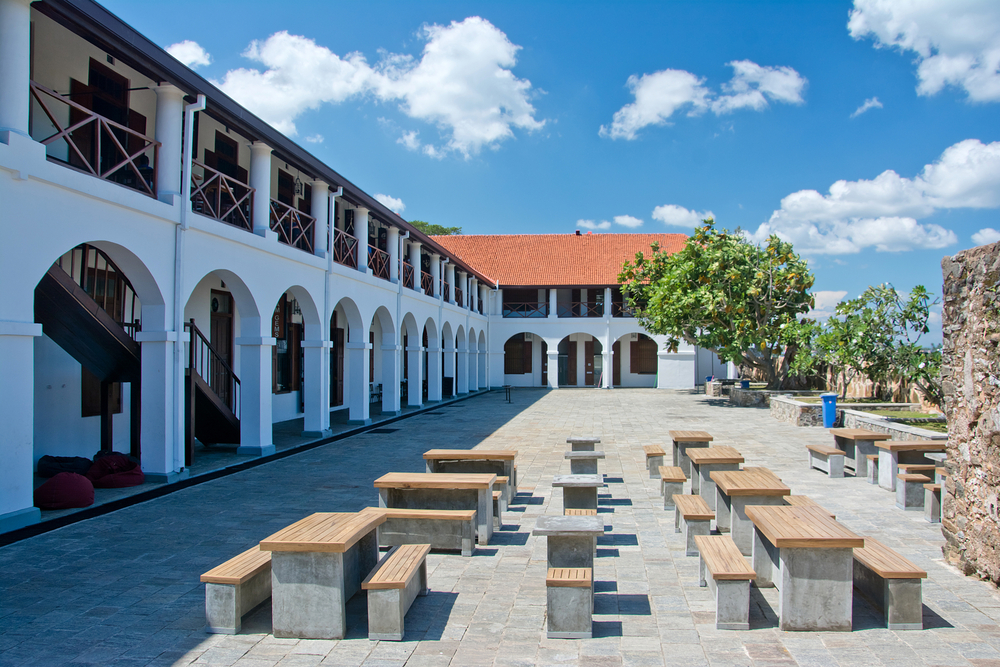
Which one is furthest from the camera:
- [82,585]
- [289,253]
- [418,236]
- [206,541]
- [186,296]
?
[418,236]

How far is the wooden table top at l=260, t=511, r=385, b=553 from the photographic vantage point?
3.67 m

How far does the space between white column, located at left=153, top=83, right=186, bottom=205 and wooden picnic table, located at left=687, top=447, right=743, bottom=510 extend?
6798 millimetres

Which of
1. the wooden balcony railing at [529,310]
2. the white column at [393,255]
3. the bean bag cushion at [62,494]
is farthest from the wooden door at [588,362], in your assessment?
the bean bag cushion at [62,494]

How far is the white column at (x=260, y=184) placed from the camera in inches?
409

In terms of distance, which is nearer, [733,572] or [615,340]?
[733,572]

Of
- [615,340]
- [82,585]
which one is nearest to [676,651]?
[82,585]

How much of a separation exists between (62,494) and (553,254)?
29315 millimetres

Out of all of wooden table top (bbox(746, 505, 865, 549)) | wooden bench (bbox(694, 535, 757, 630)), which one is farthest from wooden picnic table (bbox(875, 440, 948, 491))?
wooden bench (bbox(694, 535, 757, 630))

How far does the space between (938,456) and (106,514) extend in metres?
8.63

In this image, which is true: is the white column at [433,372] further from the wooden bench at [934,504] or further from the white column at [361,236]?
the wooden bench at [934,504]

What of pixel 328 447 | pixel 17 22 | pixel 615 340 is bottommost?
pixel 328 447

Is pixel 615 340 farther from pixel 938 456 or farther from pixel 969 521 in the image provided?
pixel 969 521

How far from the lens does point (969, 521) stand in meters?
4.69

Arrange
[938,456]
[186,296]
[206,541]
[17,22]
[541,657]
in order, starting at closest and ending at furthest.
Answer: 1. [541,657]
2. [206,541]
3. [17,22]
4. [938,456]
5. [186,296]
